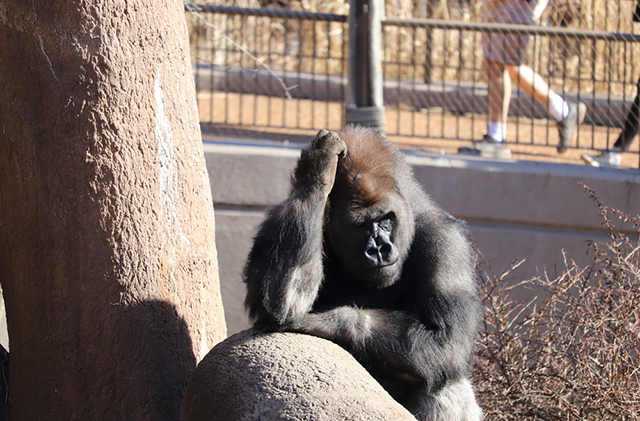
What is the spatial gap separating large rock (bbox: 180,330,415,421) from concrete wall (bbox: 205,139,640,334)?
299cm

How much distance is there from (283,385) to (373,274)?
653 mm

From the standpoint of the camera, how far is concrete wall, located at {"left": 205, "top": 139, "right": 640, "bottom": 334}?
5.52 meters

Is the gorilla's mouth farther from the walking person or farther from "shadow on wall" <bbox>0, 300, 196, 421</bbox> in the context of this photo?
the walking person

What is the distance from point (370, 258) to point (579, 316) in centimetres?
164

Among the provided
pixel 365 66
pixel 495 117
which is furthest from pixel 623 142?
pixel 365 66

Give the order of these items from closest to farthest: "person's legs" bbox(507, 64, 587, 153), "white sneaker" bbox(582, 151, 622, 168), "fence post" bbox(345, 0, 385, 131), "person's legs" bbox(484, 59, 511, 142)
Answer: "fence post" bbox(345, 0, 385, 131)
"white sneaker" bbox(582, 151, 622, 168)
"person's legs" bbox(507, 64, 587, 153)
"person's legs" bbox(484, 59, 511, 142)

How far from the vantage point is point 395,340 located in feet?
9.38

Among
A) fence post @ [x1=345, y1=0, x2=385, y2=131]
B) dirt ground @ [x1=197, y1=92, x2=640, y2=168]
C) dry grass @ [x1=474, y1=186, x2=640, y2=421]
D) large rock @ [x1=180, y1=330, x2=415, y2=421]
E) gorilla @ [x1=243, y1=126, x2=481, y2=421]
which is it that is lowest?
dry grass @ [x1=474, y1=186, x2=640, y2=421]

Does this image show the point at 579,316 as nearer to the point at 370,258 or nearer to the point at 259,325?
the point at 370,258

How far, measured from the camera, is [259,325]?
9.42 feet

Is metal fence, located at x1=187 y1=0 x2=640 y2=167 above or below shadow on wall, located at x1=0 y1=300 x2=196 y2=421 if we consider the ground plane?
above

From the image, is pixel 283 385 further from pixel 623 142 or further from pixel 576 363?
pixel 623 142

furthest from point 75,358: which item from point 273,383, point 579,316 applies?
point 579,316

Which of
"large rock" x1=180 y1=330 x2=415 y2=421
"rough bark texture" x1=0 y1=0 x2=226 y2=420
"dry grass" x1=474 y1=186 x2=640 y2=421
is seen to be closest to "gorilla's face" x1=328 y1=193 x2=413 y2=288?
"large rock" x1=180 y1=330 x2=415 y2=421
